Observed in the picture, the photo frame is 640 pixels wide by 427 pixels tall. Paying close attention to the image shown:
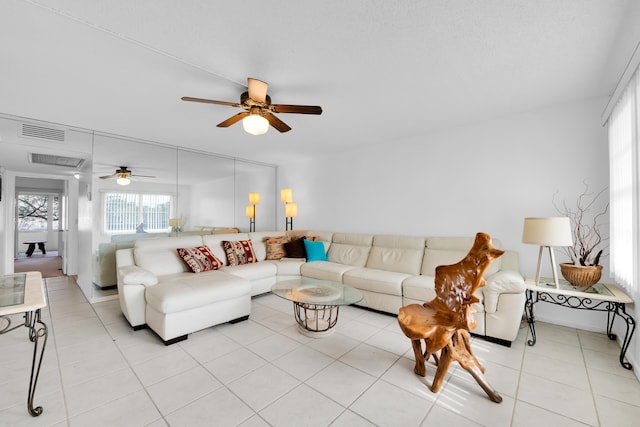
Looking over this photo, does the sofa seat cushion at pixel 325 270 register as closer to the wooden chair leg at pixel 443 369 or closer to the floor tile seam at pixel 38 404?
the wooden chair leg at pixel 443 369

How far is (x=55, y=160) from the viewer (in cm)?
441

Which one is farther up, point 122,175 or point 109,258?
point 122,175

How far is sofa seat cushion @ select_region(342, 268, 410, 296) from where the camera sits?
3.08m

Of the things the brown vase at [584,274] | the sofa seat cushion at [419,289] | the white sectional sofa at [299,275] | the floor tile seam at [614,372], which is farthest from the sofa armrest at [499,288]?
the floor tile seam at [614,372]

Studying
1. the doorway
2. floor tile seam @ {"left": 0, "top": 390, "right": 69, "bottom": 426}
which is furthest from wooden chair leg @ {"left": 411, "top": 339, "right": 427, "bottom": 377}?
the doorway

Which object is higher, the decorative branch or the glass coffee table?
the decorative branch

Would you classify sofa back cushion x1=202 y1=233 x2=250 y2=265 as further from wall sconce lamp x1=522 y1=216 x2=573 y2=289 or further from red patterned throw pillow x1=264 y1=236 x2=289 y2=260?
wall sconce lamp x1=522 y1=216 x2=573 y2=289

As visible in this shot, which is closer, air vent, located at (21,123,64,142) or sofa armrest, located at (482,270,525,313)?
sofa armrest, located at (482,270,525,313)

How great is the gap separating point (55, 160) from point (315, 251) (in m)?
4.62

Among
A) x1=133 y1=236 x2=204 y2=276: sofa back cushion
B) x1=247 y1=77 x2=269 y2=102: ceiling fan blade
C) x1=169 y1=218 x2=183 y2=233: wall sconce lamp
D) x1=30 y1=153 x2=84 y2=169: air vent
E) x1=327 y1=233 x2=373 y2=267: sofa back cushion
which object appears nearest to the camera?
x1=247 y1=77 x2=269 y2=102: ceiling fan blade

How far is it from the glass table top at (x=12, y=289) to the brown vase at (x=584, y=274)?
13.0 ft

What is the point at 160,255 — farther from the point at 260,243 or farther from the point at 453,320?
the point at 453,320

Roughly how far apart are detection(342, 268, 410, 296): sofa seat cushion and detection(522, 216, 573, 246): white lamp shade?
1360mm

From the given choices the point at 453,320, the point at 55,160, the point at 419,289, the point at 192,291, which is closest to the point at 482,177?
the point at 419,289
